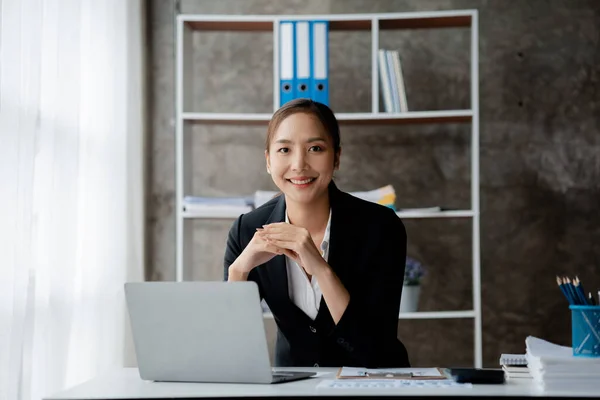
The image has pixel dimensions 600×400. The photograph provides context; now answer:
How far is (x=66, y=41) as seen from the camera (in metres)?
2.83

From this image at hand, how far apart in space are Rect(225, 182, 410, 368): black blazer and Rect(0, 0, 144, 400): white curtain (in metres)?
0.64

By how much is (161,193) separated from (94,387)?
7.77 feet

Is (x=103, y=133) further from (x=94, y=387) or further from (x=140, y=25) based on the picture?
(x=94, y=387)

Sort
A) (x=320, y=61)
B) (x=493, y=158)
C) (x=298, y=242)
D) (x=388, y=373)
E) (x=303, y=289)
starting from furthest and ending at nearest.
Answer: (x=493, y=158), (x=320, y=61), (x=303, y=289), (x=298, y=242), (x=388, y=373)

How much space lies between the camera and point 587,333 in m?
1.69

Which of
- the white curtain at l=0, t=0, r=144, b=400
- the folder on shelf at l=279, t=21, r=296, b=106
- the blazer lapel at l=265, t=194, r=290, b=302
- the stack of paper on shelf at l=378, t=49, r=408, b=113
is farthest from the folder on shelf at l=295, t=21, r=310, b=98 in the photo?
the blazer lapel at l=265, t=194, r=290, b=302

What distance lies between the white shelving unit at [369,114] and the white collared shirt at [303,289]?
1.24 meters

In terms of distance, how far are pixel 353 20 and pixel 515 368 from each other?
80.9 inches

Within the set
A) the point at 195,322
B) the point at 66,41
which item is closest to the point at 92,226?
the point at 66,41

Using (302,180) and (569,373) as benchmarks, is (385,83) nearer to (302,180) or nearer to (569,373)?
(302,180)

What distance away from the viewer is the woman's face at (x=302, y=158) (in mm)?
2236

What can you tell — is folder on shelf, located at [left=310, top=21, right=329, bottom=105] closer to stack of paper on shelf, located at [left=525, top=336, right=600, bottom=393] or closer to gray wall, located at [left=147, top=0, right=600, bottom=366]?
gray wall, located at [left=147, top=0, right=600, bottom=366]

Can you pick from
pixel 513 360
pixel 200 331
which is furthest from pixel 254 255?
pixel 513 360

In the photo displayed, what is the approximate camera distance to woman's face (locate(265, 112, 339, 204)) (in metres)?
2.24
